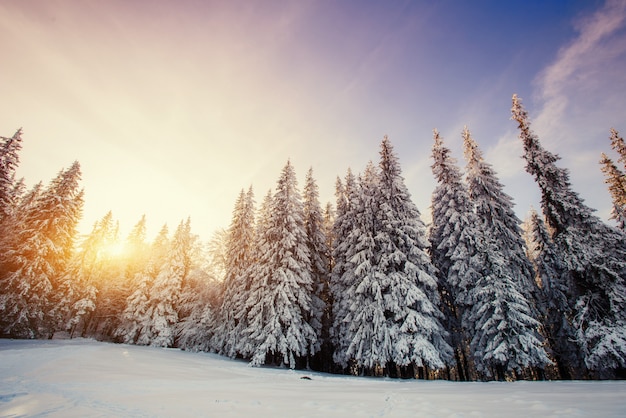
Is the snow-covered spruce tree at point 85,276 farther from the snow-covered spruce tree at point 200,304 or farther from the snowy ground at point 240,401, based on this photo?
the snowy ground at point 240,401

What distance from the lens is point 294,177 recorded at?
26.8 m

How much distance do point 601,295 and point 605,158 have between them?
1674 centimetres

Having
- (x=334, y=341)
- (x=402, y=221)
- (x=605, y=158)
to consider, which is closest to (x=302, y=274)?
(x=334, y=341)

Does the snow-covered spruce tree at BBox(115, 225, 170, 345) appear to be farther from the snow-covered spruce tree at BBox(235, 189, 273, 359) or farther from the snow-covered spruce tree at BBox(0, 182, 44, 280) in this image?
the snow-covered spruce tree at BBox(235, 189, 273, 359)

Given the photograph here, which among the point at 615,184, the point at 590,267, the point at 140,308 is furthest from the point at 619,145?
the point at 140,308

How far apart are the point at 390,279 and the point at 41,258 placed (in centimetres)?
3074

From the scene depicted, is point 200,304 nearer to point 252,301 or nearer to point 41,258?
point 252,301

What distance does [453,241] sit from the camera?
65.4 feet

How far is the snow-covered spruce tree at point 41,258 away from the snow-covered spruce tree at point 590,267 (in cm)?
4021

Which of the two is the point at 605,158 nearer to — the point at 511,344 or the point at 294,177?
the point at 511,344

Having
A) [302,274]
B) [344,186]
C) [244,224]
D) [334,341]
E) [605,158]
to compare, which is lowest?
[334,341]

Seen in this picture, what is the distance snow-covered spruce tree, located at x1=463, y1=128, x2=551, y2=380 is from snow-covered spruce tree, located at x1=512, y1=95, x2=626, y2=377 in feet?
7.12

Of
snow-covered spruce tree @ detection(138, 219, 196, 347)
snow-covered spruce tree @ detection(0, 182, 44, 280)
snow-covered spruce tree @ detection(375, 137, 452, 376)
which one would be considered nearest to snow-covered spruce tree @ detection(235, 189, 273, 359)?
snow-covered spruce tree @ detection(375, 137, 452, 376)

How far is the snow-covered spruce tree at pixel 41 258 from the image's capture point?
2373 centimetres
